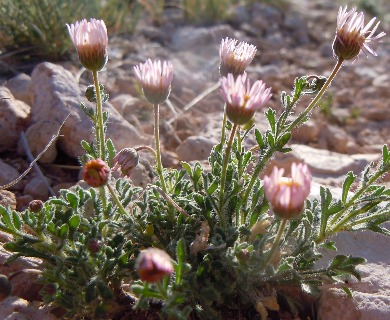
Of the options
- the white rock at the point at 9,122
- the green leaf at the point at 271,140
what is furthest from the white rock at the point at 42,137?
the green leaf at the point at 271,140

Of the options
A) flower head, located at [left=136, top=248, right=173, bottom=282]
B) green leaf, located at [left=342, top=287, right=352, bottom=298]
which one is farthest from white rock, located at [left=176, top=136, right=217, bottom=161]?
flower head, located at [left=136, top=248, right=173, bottom=282]

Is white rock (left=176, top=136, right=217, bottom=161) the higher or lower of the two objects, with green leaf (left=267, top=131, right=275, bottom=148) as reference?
higher

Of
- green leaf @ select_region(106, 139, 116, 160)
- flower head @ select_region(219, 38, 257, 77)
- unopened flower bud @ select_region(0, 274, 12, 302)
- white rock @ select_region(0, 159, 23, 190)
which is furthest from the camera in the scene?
white rock @ select_region(0, 159, 23, 190)

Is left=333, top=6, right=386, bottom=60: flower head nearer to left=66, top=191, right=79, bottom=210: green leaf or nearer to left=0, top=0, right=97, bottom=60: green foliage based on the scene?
left=66, top=191, right=79, bottom=210: green leaf

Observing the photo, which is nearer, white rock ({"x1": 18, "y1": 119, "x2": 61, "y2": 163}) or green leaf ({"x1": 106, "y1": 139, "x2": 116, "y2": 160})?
green leaf ({"x1": 106, "y1": 139, "x2": 116, "y2": 160})

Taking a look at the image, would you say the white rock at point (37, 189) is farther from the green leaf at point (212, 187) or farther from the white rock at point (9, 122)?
the green leaf at point (212, 187)

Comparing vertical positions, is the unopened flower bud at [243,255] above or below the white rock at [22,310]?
above

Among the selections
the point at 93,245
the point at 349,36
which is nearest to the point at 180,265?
the point at 93,245
